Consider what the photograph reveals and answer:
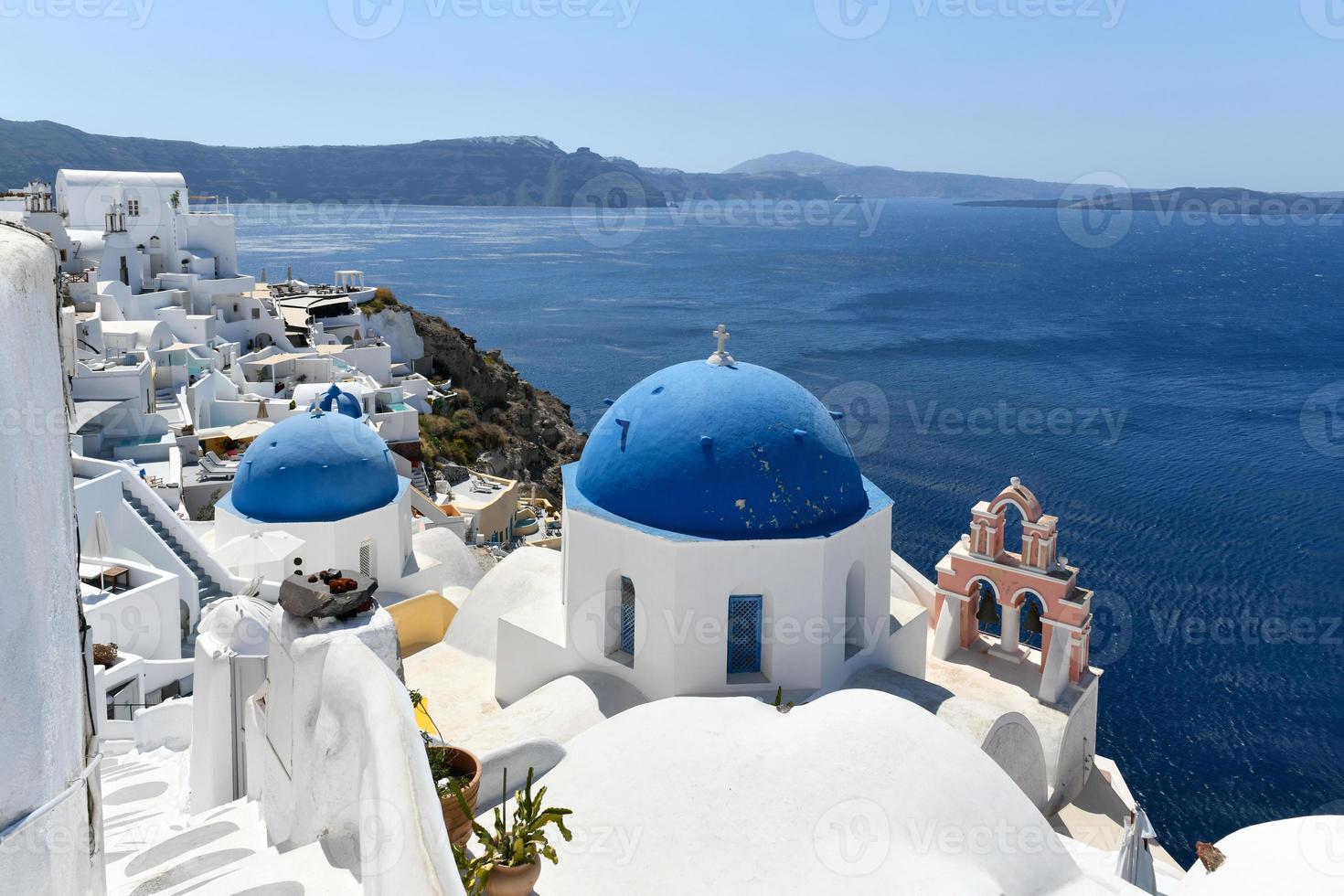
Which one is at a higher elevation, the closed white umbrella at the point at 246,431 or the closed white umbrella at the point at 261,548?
the closed white umbrella at the point at 261,548

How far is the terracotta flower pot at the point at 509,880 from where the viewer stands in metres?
7.53

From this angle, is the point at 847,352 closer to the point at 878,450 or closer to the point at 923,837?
the point at 878,450

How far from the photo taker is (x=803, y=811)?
346 inches

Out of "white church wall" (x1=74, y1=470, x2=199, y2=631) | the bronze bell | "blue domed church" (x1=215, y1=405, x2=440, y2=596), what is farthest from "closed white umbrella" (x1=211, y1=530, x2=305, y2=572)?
the bronze bell

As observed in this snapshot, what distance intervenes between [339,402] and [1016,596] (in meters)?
15.4

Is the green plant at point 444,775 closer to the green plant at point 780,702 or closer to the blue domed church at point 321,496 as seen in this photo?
the green plant at point 780,702

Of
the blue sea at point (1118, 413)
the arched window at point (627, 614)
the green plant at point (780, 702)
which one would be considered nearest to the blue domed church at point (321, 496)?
the arched window at point (627, 614)

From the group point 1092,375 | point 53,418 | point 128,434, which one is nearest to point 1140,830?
point 53,418

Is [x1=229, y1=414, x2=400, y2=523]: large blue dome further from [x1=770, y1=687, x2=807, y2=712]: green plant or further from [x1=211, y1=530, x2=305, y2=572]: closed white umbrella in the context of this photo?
[x1=770, y1=687, x2=807, y2=712]: green plant

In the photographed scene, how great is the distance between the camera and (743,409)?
1303cm

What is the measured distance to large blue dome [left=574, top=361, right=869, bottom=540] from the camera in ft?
41.6

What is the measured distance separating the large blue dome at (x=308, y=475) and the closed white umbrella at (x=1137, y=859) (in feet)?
44.6

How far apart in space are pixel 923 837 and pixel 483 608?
866cm

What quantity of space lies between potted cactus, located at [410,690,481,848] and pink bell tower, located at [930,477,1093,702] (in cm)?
912
